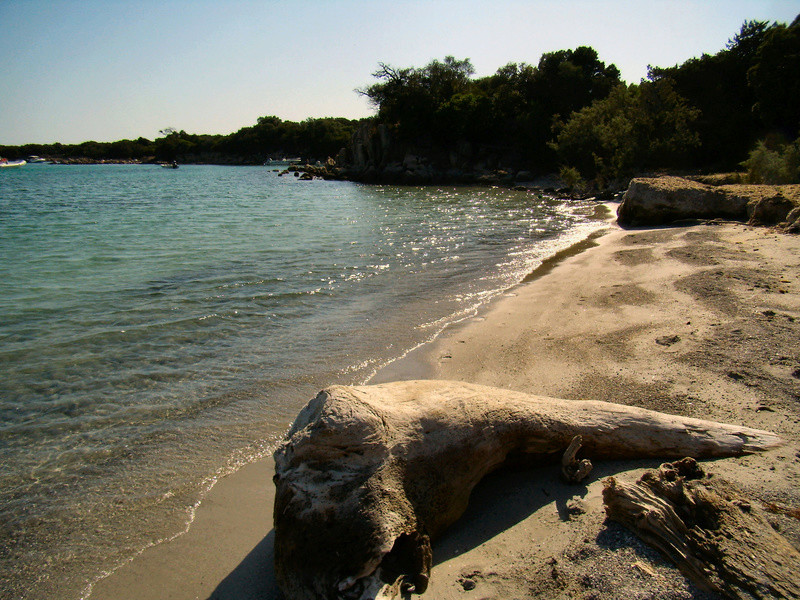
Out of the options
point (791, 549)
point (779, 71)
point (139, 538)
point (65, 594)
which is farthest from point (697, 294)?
point (779, 71)

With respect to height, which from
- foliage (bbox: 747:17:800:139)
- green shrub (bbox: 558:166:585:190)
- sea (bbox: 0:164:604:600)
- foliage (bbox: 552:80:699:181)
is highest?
foliage (bbox: 747:17:800:139)

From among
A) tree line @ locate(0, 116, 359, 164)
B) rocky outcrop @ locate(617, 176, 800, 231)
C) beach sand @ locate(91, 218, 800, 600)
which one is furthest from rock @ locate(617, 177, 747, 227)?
tree line @ locate(0, 116, 359, 164)

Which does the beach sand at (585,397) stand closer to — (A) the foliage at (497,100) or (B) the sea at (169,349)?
(B) the sea at (169,349)

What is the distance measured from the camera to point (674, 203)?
15.2 meters

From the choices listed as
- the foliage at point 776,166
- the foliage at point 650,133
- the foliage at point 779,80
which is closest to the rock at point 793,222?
the foliage at point 776,166

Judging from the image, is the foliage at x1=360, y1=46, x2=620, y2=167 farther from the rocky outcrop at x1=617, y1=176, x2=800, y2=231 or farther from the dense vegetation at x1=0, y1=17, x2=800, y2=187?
the rocky outcrop at x1=617, y1=176, x2=800, y2=231

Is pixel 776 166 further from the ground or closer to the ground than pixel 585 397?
further from the ground

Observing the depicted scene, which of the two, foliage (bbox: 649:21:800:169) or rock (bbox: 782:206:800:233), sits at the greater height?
Answer: foliage (bbox: 649:21:800:169)

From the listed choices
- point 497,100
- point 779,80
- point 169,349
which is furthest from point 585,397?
point 497,100

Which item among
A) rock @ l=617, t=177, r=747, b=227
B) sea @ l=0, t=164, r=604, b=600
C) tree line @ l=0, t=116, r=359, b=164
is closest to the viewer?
sea @ l=0, t=164, r=604, b=600

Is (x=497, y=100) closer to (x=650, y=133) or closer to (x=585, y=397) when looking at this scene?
(x=650, y=133)

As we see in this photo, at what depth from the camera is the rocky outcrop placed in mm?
12094

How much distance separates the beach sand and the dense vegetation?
1355 cm

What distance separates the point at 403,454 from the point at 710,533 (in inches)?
67.0
